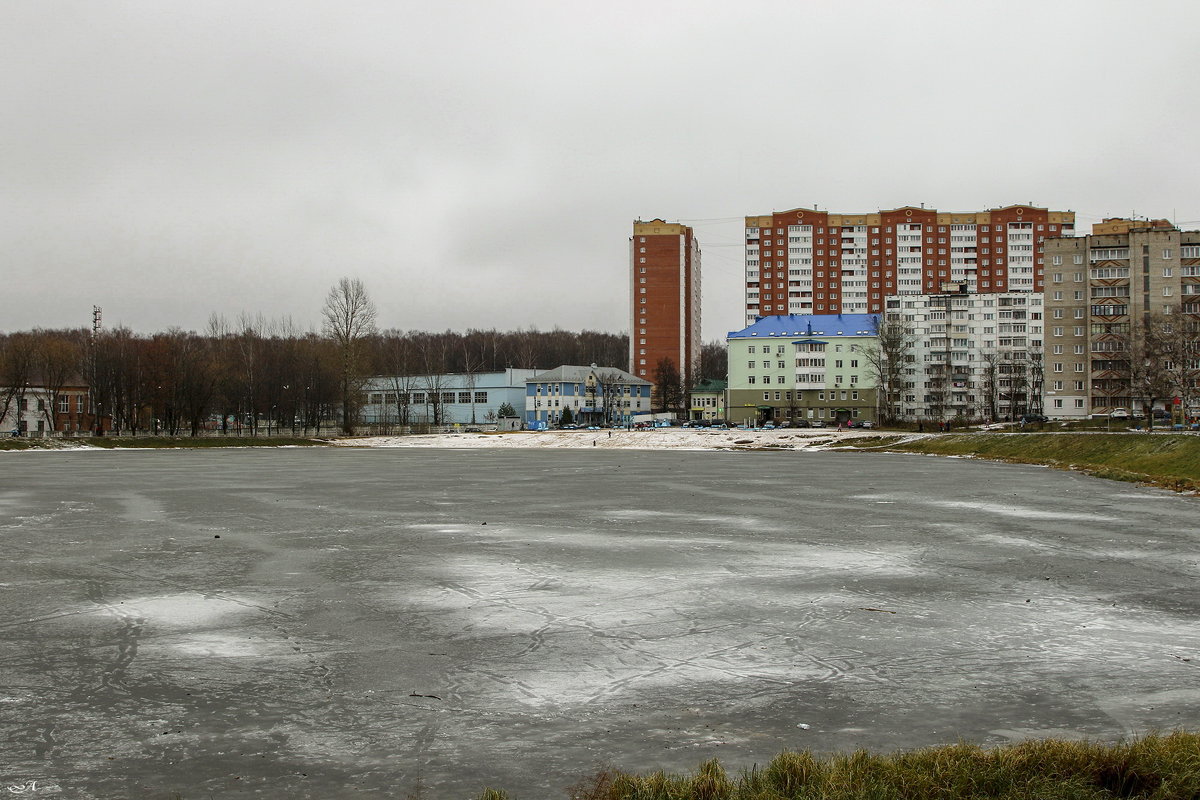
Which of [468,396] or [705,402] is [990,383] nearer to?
[705,402]

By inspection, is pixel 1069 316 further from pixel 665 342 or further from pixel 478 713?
pixel 478 713

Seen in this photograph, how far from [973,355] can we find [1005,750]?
138m

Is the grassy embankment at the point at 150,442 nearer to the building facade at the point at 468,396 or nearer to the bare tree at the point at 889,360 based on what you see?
the bare tree at the point at 889,360

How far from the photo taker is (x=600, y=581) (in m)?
12.6

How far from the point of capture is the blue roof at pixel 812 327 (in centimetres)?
13088

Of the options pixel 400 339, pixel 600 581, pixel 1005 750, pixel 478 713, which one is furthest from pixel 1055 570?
pixel 400 339

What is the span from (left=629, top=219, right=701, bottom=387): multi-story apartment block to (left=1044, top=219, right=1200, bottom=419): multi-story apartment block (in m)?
66.6

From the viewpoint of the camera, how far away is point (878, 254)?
17188cm

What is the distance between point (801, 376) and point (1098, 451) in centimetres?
8624

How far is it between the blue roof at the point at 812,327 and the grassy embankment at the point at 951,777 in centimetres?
12688

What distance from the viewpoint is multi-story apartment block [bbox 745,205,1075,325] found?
16875 cm

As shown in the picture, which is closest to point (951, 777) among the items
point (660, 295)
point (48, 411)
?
point (48, 411)

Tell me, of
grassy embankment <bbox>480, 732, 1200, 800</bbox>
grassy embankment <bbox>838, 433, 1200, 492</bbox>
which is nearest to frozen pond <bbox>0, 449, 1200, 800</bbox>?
grassy embankment <bbox>480, 732, 1200, 800</bbox>
